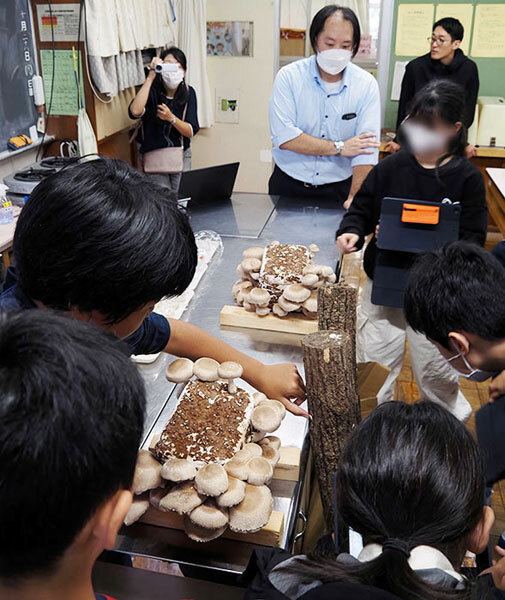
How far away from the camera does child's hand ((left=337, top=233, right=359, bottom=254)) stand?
234 cm

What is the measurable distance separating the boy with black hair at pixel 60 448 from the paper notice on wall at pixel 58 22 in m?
3.75

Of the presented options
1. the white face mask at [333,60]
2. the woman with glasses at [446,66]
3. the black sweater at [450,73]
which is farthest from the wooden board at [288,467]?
the black sweater at [450,73]

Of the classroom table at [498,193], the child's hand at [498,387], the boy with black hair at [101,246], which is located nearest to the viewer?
the boy with black hair at [101,246]

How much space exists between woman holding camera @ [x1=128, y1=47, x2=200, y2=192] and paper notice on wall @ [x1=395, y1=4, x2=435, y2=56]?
2168 millimetres

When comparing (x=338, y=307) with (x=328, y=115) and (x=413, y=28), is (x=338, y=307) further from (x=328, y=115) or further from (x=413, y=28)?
(x=413, y=28)

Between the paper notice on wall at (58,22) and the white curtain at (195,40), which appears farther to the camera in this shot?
the white curtain at (195,40)

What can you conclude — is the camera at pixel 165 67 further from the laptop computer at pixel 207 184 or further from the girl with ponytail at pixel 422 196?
the girl with ponytail at pixel 422 196

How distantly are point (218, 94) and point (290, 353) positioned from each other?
4.37m

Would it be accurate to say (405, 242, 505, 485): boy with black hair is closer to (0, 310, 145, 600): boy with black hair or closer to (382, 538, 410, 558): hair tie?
(382, 538, 410, 558): hair tie

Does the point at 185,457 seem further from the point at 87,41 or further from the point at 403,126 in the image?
the point at 87,41

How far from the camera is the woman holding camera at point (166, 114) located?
3.97m

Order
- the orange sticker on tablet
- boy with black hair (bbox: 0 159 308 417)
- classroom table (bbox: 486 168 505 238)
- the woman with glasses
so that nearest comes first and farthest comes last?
boy with black hair (bbox: 0 159 308 417) < the orange sticker on tablet < classroom table (bbox: 486 168 505 238) < the woman with glasses

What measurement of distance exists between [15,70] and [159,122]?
99 centimetres

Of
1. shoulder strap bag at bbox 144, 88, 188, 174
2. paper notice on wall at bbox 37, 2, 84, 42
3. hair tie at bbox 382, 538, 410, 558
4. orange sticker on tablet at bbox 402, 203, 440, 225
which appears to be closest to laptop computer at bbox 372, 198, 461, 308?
orange sticker on tablet at bbox 402, 203, 440, 225
